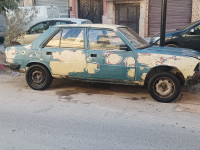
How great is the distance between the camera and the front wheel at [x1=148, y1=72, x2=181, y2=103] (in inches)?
221

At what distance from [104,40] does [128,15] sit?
13.0 metres

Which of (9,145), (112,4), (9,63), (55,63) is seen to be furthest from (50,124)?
(112,4)

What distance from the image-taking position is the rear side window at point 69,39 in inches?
245

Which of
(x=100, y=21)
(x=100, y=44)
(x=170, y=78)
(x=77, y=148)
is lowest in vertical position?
(x=77, y=148)

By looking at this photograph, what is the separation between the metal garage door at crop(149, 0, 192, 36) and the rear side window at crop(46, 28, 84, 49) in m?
12.4

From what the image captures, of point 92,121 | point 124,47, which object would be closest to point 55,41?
point 124,47

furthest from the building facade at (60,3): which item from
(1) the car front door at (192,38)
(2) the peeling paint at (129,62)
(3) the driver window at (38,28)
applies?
(2) the peeling paint at (129,62)

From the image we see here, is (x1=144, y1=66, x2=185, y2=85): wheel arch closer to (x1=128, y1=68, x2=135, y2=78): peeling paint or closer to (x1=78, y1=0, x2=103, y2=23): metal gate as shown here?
(x1=128, y1=68, x2=135, y2=78): peeling paint

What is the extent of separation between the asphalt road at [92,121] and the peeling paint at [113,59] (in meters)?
0.80

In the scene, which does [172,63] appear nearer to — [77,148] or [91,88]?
[91,88]

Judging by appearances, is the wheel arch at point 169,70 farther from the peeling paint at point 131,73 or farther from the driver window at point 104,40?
the driver window at point 104,40

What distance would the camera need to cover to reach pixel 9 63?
689 centimetres

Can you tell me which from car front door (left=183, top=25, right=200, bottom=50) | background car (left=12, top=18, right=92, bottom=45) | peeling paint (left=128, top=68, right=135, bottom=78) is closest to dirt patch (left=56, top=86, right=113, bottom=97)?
peeling paint (left=128, top=68, right=135, bottom=78)

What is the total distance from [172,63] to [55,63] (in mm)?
2632
